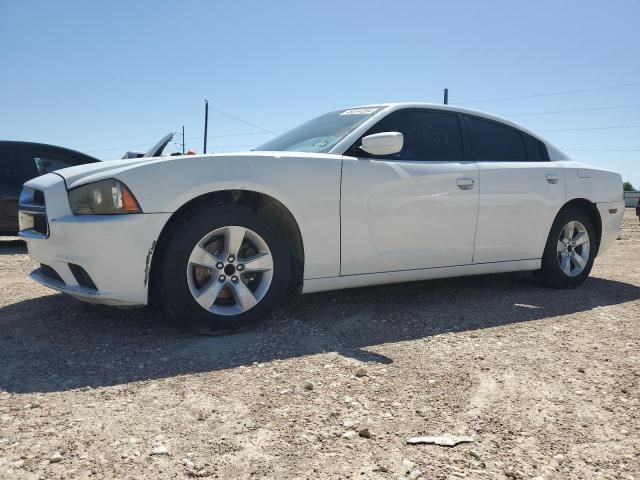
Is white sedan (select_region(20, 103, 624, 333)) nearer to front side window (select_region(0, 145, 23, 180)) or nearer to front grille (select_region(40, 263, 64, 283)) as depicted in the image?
front grille (select_region(40, 263, 64, 283))

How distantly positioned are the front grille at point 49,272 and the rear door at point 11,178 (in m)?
4.17

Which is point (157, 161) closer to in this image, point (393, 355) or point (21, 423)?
point (21, 423)

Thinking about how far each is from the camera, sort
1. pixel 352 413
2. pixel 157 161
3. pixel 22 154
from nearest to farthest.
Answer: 1. pixel 352 413
2. pixel 157 161
3. pixel 22 154

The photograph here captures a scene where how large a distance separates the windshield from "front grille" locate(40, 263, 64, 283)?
1750mm

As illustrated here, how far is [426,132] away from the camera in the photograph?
4.01 m

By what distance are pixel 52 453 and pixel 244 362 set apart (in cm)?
105

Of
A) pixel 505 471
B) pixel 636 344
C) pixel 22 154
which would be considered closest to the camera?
pixel 505 471

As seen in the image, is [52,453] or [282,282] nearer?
[52,453]

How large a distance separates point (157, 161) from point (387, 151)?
1426mm

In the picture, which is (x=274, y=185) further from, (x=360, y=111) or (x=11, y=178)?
(x=11, y=178)

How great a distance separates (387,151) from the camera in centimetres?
338

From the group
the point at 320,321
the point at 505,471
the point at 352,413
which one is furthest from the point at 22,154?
the point at 505,471

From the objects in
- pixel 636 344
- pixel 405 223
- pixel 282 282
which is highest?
pixel 405 223

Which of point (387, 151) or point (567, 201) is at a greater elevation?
point (387, 151)
